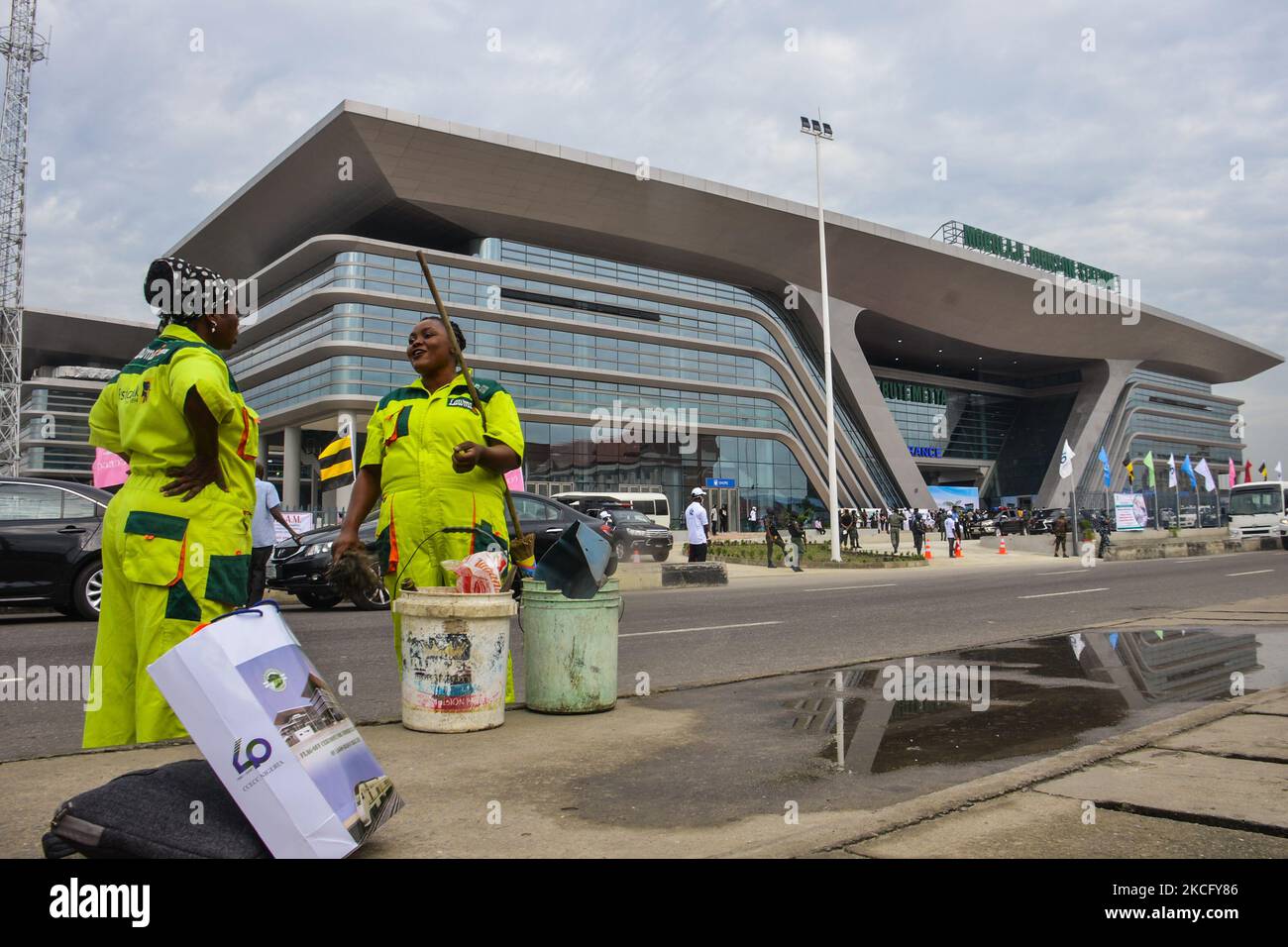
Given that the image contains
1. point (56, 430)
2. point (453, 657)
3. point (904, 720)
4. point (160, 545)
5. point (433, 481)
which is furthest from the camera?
point (56, 430)

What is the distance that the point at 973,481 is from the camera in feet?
259

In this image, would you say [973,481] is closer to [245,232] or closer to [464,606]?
[245,232]

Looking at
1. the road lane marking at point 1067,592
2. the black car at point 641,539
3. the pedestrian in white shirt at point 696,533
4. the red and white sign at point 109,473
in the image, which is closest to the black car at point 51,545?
the red and white sign at point 109,473

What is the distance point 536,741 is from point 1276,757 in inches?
122

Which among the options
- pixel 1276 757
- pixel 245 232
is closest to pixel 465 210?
pixel 245 232

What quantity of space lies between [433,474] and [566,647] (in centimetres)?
130

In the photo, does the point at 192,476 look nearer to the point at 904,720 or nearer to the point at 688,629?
the point at 904,720

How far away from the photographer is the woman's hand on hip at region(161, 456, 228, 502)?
308 cm

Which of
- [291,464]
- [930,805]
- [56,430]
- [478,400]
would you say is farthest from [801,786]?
[56,430]

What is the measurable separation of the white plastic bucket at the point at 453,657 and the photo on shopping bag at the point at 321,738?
1.21 m

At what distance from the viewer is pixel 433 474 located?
4066 millimetres

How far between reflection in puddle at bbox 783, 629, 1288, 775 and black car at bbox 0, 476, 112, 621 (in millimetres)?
8322

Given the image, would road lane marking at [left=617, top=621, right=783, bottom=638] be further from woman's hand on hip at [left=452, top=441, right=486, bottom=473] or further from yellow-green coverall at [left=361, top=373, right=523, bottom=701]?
woman's hand on hip at [left=452, top=441, right=486, bottom=473]

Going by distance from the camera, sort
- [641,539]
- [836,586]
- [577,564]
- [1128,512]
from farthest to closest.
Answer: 1. [1128,512]
2. [641,539]
3. [836,586]
4. [577,564]
